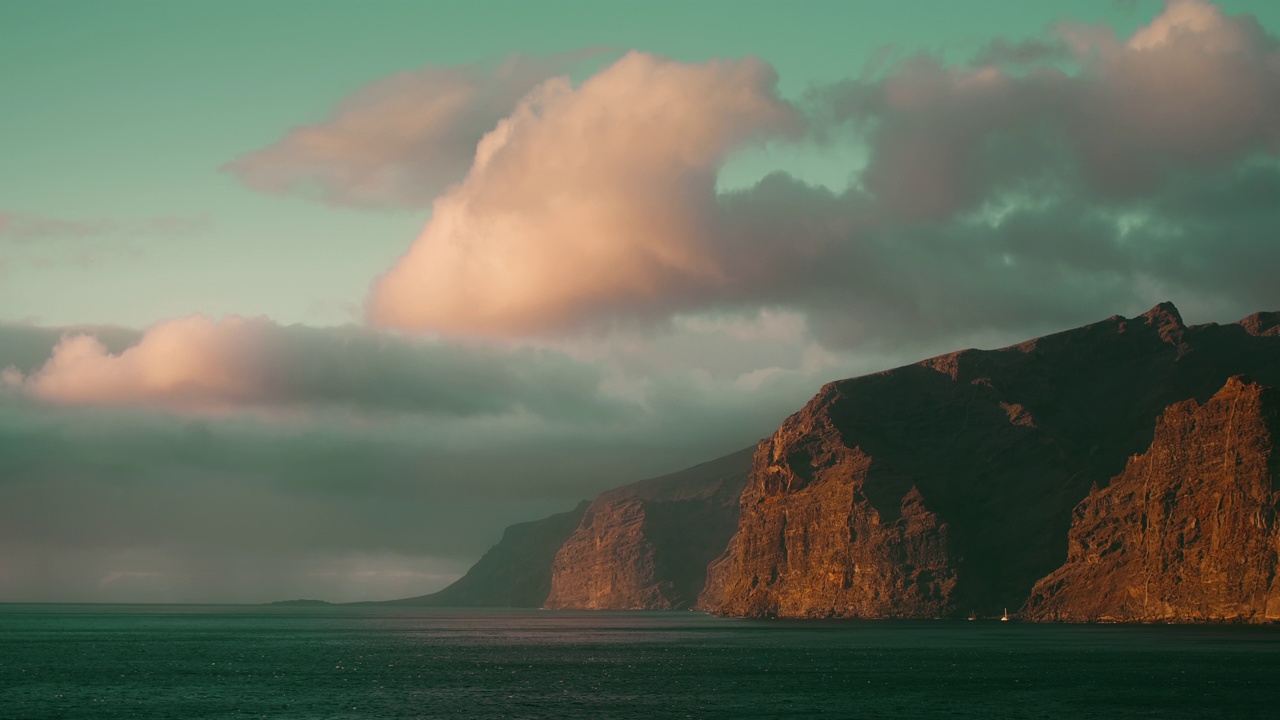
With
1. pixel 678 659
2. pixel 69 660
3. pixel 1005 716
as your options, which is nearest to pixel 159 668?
pixel 69 660

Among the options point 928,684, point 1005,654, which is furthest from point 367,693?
point 1005,654

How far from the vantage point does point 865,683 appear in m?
115

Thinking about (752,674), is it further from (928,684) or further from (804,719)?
(804,719)

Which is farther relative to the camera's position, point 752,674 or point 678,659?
point 678,659

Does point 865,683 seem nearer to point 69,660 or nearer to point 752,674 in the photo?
point 752,674

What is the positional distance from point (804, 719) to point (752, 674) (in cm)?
4073

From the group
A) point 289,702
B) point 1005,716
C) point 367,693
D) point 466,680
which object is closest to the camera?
point 1005,716

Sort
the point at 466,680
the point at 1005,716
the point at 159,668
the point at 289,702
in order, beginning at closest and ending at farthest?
the point at 1005,716 < the point at 289,702 < the point at 466,680 < the point at 159,668

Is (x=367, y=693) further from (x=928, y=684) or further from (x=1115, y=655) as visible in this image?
(x=1115, y=655)

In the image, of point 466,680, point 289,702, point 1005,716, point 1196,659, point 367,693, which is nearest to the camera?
point 1005,716

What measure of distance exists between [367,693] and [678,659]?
5652 centimetres

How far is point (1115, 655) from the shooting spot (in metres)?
145

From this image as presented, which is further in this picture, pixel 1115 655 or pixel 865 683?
pixel 1115 655

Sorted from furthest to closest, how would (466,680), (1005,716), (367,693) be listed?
→ (466,680) → (367,693) → (1005,716)
